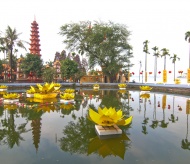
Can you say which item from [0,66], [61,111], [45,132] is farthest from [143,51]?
[45,132]

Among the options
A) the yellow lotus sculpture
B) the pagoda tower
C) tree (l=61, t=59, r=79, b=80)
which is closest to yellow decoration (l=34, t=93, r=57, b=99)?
the yellow lotus sculpture

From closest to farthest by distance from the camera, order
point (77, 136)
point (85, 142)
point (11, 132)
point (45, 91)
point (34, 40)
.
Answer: point (85, 142)
point (77, 136)
point (11, 132)
point (45, 91)
point (34, 40)

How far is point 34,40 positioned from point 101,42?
929 inches

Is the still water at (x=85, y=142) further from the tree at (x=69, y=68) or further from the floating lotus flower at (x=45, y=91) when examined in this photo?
the tree at (x=69, y=68)

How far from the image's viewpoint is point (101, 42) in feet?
136

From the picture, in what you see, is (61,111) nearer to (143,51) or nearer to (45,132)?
(45,132)

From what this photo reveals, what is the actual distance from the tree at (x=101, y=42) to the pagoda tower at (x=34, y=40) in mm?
15035

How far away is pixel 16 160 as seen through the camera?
6.11 meters

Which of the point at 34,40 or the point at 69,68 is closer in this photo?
the point at 69,68

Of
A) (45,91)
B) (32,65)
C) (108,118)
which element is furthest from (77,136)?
(32,65)

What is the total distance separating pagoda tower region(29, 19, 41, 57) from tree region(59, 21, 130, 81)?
15035mm

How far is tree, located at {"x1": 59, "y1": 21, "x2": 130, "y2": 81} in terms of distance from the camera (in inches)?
1583

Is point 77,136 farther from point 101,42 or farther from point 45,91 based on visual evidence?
point 101,42

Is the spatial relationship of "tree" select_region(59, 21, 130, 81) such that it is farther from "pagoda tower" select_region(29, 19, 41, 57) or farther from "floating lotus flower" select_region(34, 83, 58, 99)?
"floating lotus flower" select_region(34, 83, 58, 99)
